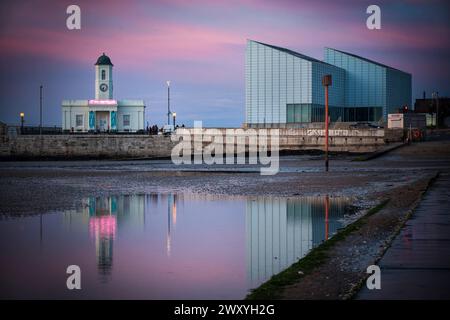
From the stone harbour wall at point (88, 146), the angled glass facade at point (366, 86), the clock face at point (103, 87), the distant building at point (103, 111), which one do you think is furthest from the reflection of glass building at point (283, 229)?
the angled glass facade at point (366, 86)

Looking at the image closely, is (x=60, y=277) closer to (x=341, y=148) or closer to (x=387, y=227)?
(x=387, y=227)

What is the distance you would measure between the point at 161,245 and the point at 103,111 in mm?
101756

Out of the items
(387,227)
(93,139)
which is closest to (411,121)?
(93,139)

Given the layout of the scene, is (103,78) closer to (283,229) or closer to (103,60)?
(103,60)

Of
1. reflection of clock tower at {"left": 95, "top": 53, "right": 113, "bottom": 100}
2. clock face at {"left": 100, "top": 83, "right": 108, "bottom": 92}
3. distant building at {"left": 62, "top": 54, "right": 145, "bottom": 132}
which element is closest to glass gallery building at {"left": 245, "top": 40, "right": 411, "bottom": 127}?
distant building at {"left": 62, "top": 54, "right": 145, "bottom": 132}

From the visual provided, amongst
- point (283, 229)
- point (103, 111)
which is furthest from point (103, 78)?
point (283, 229)

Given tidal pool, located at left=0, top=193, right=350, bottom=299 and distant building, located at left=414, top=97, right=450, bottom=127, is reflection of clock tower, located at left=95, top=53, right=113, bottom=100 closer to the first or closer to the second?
distant building, located at left=414, top=97, right=450, bottom=127

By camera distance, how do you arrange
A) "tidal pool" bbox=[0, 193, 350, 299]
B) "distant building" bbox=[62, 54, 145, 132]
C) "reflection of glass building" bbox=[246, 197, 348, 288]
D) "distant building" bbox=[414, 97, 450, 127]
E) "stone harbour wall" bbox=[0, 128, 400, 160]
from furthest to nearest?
"distant building" bbox=[414, 97, 450, 127]
"distant building" bbox=[62, 54, 145, 132]
"stone harbour wall" bbox=[0, 128, 400, 160]
"reflection of glass building" bbox=[246, 197, 348, 288]
"tidal pool" bbox=[0, 193, 350, 299]

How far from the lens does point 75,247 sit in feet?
46.3

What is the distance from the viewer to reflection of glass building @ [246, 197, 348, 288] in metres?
12.2

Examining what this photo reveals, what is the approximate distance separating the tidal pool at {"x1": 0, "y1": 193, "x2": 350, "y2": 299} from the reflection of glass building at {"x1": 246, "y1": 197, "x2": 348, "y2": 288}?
0.02m

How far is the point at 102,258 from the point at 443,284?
652cm

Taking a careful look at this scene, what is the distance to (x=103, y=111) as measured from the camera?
373ft

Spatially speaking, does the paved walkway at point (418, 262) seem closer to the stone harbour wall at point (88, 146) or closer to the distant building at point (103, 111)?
the stone harbour wall at point (88, 146)
